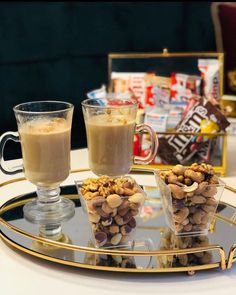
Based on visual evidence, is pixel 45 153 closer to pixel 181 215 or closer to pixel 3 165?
pixel 3 165

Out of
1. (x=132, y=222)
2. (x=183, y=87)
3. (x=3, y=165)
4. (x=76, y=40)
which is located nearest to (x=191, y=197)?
(x=132, y=222)

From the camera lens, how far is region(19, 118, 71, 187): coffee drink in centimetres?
98

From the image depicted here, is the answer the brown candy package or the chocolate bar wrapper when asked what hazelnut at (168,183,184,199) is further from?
the chocolate bar wrapper

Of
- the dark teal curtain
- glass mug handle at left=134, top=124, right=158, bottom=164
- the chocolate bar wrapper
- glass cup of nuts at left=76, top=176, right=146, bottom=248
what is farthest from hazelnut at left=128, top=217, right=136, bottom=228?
the dark teal curtain

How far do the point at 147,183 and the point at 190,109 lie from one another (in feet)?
0.86

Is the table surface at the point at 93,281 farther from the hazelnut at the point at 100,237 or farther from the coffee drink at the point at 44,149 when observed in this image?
the coffee drink at the point at 44,149

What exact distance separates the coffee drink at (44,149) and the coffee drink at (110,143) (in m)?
0.06

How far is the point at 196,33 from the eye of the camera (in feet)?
9.25

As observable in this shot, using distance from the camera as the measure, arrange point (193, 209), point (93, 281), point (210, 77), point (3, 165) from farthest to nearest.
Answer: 1. point (210, 77)
2. point (3, 165)
3. point (193, 209)
4. point (93, 281)

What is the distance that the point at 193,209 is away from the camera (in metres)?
0.89

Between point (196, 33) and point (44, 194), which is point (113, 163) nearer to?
point (44, 194)

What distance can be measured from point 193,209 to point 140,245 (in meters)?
0.11

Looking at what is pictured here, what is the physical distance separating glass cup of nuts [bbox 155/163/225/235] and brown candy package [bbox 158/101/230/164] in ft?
1.39

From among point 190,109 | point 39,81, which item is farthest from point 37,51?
point 190,109
